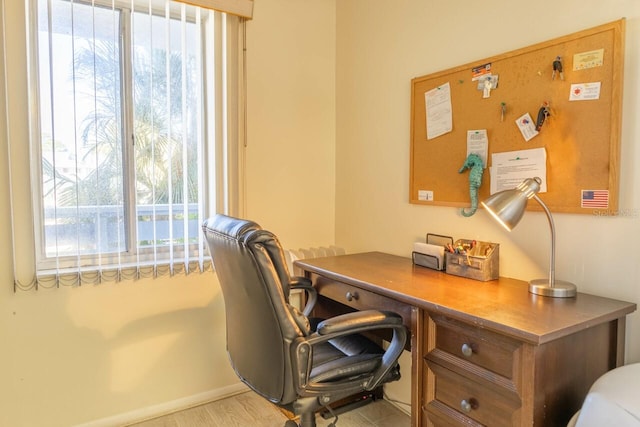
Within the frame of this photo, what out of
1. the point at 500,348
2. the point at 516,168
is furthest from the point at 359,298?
the point at 516,168

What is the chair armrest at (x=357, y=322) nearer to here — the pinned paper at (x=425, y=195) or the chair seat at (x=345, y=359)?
the chair seat at (x=345, y=359)

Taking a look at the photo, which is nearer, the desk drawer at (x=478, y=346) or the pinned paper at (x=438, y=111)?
the desk drawer at (x=478, y=346)

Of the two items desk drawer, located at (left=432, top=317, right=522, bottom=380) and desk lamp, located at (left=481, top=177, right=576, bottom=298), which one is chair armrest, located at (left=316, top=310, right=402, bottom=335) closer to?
desk drawer, located at (left=432, top=317, right=522, bottom=380)

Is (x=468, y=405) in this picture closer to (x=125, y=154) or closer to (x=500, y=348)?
(x=500, y=348)

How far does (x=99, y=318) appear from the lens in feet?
6.75

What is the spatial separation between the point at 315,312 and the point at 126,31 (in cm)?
168

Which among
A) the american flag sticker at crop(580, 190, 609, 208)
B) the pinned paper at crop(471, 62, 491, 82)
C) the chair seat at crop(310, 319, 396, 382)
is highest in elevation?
the pinned paper at crop(471, 62, 491, 82)

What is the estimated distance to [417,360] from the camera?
1.43 m

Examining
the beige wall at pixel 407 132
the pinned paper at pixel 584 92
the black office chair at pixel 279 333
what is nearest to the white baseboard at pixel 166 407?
the black office chair at pixel 279 333

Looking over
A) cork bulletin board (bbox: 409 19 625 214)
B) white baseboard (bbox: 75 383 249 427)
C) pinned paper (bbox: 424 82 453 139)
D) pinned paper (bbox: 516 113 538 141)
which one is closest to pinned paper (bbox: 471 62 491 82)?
cork bulletin board (bbox: 409 19 625 214)

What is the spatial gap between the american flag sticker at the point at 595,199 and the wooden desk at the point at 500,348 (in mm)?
317

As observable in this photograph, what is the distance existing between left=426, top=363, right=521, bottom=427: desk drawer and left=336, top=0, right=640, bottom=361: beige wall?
1.78ft

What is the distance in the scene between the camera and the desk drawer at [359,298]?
152 centimetres

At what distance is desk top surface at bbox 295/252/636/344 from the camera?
1142 millimetres
